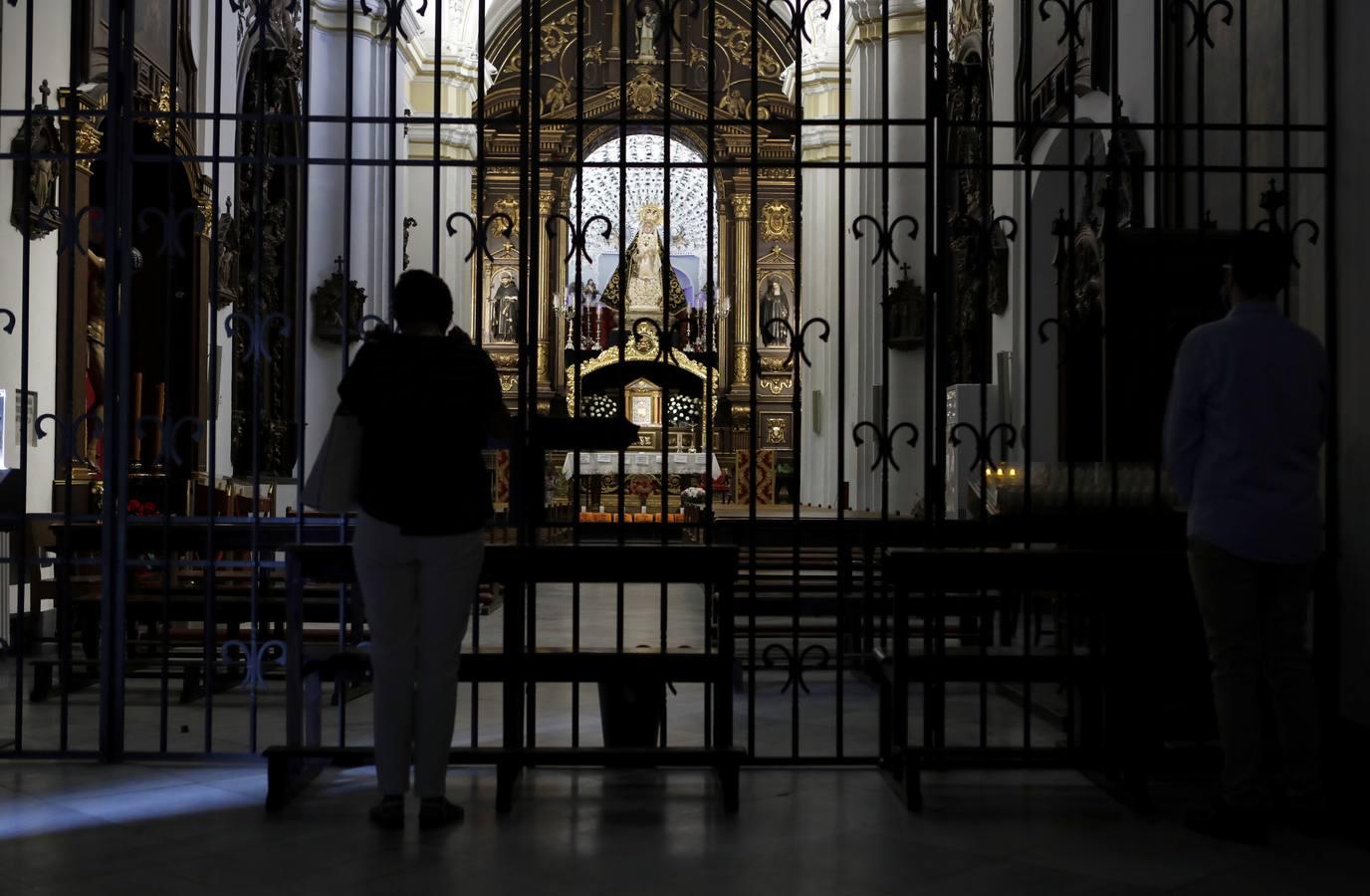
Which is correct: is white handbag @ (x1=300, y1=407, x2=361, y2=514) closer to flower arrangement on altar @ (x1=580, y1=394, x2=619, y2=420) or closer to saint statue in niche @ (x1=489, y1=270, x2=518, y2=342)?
flower arrangement on altar @ (x1=580, y1=394, x2=619, y2=420)

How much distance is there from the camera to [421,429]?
13.2 ft

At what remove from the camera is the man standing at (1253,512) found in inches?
156

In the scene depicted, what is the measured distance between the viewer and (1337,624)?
5.00 m

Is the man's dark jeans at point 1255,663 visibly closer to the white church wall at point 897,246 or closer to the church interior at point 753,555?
the church interior at point 753,555

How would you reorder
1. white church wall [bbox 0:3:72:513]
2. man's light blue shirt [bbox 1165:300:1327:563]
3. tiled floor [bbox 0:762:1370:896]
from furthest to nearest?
white church wall [bbox 0:3:72:513] → man's light blue shirt [bbox 1165:300:1327:563] → tiled floor [bbox 0:762:1370:896]

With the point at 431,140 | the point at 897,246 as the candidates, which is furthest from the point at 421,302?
the point at 431,140

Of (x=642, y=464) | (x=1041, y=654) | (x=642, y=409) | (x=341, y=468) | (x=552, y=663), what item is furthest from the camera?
(x=642, y=409)

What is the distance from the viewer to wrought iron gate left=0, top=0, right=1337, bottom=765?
4.93 m

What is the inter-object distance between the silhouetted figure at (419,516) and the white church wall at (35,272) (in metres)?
4.97

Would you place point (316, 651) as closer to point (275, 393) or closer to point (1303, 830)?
point (1303, 830)

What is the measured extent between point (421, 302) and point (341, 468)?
1.73 feet

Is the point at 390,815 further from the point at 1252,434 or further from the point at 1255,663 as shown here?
the point at 1252,434

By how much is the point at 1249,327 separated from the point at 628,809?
2.32 meters

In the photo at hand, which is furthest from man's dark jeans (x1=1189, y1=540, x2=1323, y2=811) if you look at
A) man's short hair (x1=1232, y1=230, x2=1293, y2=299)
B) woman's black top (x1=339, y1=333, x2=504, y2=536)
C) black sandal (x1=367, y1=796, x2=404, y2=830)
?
black sandal (x1=367, y1=796, x2=404, y2=830)
